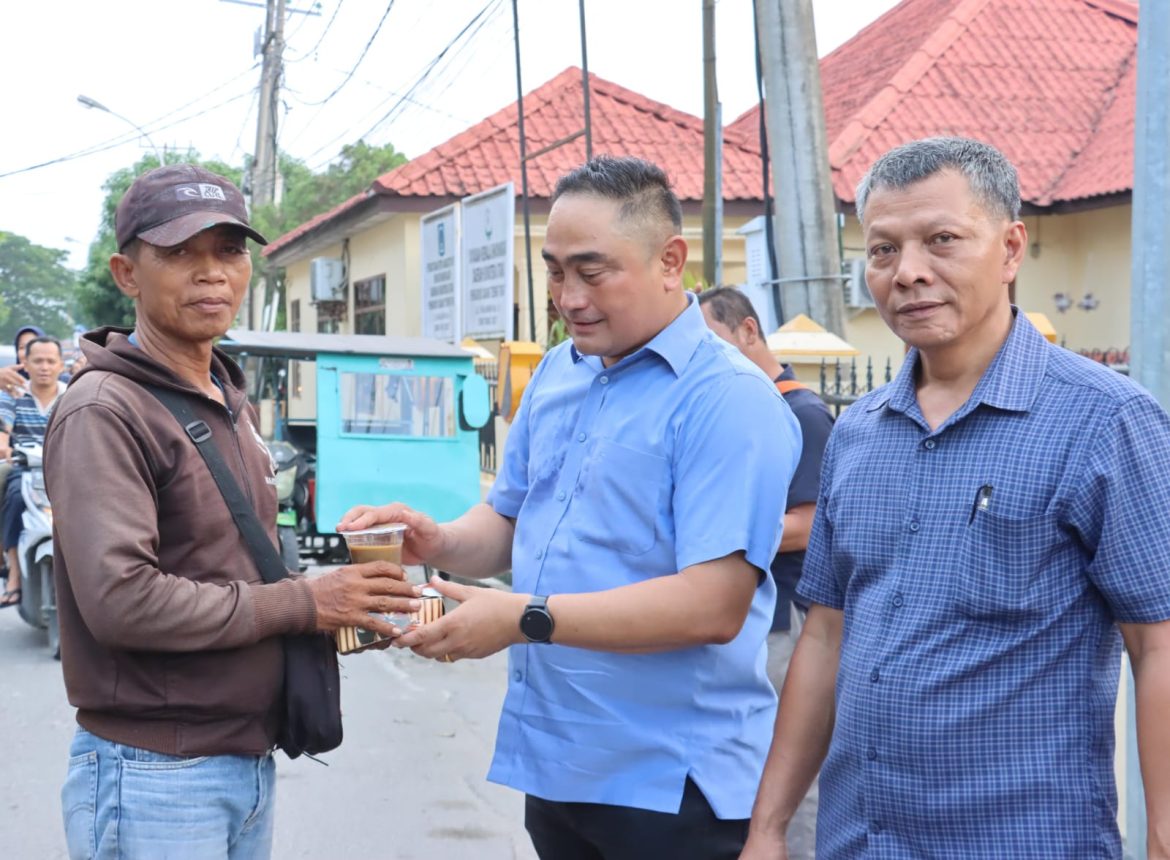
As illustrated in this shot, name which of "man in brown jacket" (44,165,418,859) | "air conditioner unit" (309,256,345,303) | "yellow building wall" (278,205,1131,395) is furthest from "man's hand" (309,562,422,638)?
"air conditioner unit" (309,256,345,303)

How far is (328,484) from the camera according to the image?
957 centimetres

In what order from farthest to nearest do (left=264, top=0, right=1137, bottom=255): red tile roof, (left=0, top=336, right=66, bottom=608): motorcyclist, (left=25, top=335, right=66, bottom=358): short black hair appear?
(left=264, top=0, right=1137, bottom=255): red tile roof < (left=25, top=335, right=66, bottom=358): short black hair < (left=0, top=336, right=66, bottom=608): motorcyclist

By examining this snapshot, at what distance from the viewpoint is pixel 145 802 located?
6.99ft

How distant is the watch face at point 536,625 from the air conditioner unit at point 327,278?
20619 mm

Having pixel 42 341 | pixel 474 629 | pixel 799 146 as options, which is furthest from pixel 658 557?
pixel 42 341

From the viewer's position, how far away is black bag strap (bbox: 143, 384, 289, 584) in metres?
2.21

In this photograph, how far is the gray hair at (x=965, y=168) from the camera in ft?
6.36

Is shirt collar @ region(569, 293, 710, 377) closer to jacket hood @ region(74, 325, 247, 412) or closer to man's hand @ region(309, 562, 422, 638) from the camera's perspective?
man's hand @ region(309, 562, 422, 638)

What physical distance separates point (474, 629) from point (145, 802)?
635 mm

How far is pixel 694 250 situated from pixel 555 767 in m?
14.5

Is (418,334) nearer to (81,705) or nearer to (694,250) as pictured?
(694,250)

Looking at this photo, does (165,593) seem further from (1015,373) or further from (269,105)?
(269,105)

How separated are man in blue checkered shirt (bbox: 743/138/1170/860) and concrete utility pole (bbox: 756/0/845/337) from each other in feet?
13.5

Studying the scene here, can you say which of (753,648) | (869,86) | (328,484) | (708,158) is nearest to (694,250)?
(869,86)
